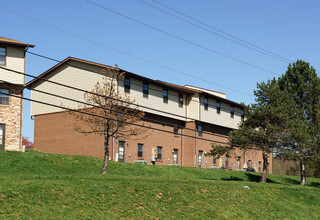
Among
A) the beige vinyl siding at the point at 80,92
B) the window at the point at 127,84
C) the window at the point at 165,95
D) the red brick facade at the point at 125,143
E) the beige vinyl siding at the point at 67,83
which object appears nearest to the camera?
the beige vinyl siding at the point at 67,83

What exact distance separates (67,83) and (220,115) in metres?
21.7

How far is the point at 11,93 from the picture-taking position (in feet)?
130

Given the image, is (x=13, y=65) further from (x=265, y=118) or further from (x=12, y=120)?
(x=265, y=118)

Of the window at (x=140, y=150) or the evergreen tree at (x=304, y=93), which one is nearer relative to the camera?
the evergreen tree at (x=304, y=93)

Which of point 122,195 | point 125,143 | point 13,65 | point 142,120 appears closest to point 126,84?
point 142,120

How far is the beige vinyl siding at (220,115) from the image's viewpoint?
5615cm

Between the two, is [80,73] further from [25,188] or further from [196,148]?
[25,188]

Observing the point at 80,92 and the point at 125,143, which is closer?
the point at 80,92

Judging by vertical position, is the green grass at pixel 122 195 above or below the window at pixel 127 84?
below

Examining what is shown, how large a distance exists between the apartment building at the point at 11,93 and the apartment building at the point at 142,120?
7629 mm

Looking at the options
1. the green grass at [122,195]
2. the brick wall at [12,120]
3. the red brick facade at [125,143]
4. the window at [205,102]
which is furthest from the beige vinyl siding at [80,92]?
the green grass at [122,195]

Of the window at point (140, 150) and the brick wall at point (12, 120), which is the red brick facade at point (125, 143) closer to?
the window at point (140, 150)

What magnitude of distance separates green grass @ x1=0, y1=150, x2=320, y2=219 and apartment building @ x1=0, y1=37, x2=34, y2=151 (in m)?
4.10

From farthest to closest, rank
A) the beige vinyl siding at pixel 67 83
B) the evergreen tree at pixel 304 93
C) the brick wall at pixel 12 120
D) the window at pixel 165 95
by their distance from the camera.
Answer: the window at pixel 165 95 < the beige vinyl siding at pixel 67 83 < the evergreen tree at pixel 304 93 < the brick wall at pixel 12 120
